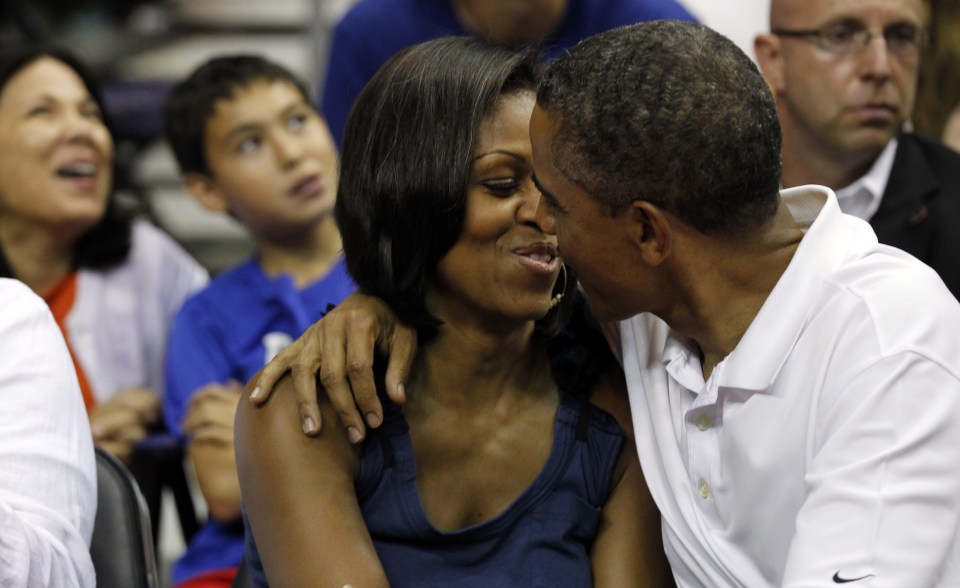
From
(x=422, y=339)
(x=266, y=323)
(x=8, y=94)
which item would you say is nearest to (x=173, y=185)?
(x=8, y=94)

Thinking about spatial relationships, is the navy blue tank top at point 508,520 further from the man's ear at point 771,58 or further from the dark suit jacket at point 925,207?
the man's ear at point 771,58

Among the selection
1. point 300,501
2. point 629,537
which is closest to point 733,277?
point 629,537

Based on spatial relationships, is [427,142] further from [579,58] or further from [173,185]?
[173,185]

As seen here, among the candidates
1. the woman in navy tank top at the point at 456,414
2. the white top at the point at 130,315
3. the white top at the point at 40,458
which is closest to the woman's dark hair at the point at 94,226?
the white top at the point at 130,315

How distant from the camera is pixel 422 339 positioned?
1873 mm

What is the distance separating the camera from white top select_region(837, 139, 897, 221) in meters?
2.59

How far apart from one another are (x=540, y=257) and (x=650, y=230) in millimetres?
237

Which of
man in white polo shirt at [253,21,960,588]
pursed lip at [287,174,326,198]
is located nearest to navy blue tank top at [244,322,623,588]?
man in white polo shirt at [253,21,960,588]

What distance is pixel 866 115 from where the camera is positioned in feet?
8.49

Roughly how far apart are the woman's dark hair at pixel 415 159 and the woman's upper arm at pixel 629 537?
1.14ft

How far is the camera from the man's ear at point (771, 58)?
107 inches

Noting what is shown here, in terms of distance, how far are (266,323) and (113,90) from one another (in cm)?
241

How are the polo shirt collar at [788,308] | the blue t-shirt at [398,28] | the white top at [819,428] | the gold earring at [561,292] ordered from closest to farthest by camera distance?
the white top at [819,428] < the polo shirt collar at [788,308] < the gold earring at [561,292] < the blue t-shirt at [398,28]

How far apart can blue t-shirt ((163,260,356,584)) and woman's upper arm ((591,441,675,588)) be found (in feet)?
3.13
